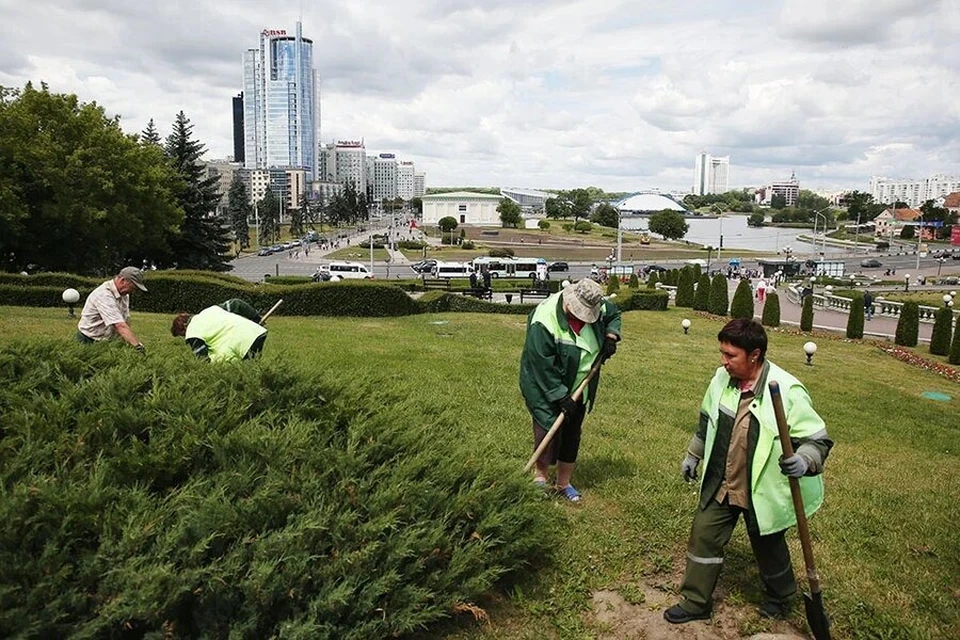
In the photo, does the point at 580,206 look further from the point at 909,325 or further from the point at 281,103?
the point at 909,325

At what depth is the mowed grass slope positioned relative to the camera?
370cm

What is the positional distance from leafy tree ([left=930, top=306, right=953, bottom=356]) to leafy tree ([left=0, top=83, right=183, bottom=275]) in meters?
25.3

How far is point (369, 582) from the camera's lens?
9.82 ft

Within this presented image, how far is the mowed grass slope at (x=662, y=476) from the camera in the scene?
3.70m

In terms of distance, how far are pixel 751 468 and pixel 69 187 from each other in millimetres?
26639

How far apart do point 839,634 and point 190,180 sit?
113 feet

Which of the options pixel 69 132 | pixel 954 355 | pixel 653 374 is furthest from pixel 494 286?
pixel 653 374

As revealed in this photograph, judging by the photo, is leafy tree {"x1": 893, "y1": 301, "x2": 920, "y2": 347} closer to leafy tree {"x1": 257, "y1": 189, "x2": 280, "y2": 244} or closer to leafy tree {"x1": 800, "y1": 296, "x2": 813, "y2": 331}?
leafy tree {"x1": 800, "y1": 296, "x2": 813, "y2": 331}

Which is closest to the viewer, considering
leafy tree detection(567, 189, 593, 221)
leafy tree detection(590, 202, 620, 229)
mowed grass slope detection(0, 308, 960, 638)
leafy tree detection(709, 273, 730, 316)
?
mowed grass slope detection(0, 308, 960, 638)

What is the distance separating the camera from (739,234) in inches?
5217

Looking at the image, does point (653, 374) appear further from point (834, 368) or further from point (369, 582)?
point (369, 582)

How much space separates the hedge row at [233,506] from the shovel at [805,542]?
127 cm

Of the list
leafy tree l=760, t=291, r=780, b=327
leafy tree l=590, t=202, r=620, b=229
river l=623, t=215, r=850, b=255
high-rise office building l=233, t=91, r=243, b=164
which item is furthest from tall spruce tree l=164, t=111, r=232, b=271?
high-rise office building l=233, t=91, r=243, b=164

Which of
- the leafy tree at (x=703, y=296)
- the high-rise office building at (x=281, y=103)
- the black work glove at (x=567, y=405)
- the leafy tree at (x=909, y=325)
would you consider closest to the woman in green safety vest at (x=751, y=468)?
the black work glove at (x=567, y=405)
